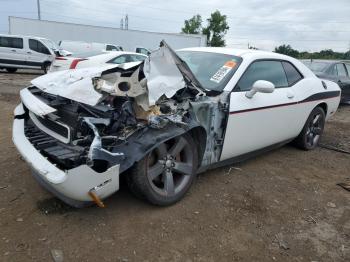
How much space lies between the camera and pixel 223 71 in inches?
151

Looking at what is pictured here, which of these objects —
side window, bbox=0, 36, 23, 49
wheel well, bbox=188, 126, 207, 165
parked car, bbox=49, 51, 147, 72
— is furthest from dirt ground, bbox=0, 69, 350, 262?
side window, bbox=0, 36, 23, 49

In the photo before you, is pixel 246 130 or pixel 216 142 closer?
pixel 216 142

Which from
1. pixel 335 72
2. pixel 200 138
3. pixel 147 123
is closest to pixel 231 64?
pixel 200 138

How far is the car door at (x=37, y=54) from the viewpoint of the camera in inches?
622

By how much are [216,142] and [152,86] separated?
0.97 m

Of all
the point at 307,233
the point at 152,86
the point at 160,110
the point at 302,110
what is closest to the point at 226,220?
the point at 307,233

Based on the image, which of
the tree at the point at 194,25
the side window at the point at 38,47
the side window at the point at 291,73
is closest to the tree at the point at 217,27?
the tree at the point at 194,25

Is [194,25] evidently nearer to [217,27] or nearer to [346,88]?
[217,27]

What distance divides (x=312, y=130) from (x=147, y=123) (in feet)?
11.5

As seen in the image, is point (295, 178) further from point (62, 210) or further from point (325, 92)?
point (62, 210)

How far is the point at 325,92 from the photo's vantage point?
529 cm

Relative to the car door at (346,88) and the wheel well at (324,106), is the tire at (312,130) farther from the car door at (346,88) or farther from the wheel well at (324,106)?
the car door at (346,88)

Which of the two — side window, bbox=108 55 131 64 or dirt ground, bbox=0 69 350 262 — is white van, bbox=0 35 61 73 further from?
dirt ground, bbox=0 69 350 262

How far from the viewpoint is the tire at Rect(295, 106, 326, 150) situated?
5223mm
